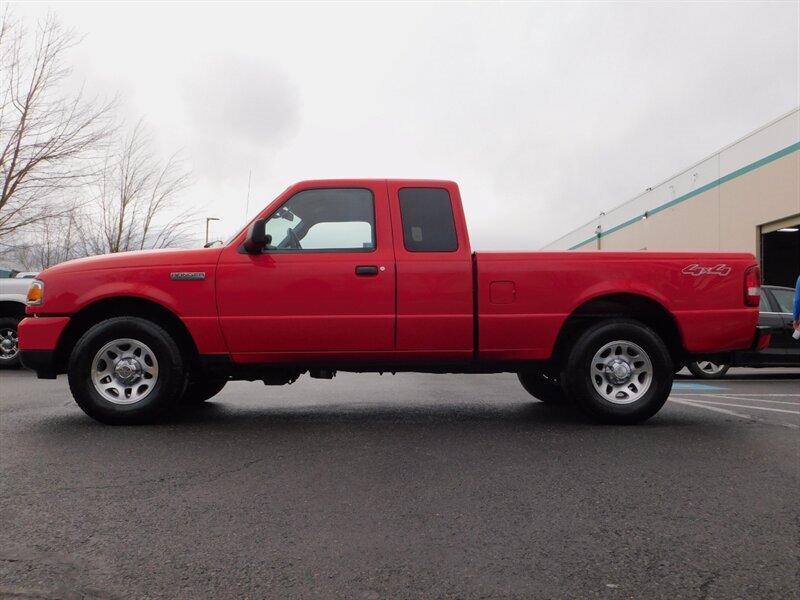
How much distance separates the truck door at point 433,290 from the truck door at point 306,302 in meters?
0.11

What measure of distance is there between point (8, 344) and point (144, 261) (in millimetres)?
7024

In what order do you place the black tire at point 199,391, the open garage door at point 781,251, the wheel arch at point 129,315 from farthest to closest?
the open garage door at point 781,251 < the black tire at point 199,391 < the wheel arch at point 129,315

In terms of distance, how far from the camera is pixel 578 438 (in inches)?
197

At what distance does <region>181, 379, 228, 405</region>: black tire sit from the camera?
668 cm

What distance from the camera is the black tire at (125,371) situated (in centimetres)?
532

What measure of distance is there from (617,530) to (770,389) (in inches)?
297

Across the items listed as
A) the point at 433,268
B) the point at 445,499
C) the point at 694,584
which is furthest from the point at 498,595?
the point at 433,268

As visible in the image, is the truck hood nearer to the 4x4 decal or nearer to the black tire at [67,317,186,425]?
the black tire at [67,317,186,425]

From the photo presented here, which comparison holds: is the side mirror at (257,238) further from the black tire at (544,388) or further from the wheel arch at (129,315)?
the black tire at (544,388)

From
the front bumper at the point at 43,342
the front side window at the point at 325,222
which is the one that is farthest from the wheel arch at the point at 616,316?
the front bumper at the point at 43,342

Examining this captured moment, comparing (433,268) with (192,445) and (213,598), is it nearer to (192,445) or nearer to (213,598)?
(192,445)

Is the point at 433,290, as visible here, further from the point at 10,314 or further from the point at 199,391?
the point at 10,314

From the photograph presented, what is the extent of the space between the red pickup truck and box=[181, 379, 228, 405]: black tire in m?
1.05

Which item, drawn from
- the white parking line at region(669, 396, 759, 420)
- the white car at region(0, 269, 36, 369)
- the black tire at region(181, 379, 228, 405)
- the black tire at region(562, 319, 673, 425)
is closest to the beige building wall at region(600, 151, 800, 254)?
the white parking line at region(669, 396, 759, 420)
